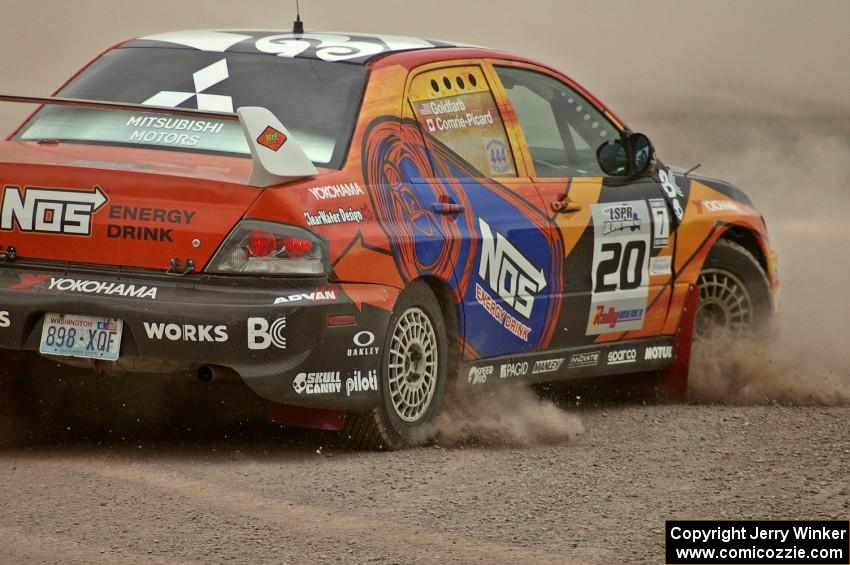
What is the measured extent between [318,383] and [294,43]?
A: 1801 millimetres

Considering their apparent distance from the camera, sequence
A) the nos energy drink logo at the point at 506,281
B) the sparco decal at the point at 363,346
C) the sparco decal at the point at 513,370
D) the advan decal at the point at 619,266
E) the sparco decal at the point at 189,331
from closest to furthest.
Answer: the sparco decal at the point at 189,331 < the sparco decal at the point at 363,346 < the nos energy drink logo at the point at 506,281 < the sparco decal at the point at 513,370 < the advan decal at the point at 619,266

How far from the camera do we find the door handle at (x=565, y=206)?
24.9 ft

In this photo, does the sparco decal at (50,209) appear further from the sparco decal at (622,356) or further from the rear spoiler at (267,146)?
the sparco decal at (622,356)

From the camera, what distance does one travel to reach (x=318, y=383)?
6.21m

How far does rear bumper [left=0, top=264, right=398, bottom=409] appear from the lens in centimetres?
602

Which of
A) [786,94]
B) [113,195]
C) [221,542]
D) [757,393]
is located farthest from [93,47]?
[221,542]

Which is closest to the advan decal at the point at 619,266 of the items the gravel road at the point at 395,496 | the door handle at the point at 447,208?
the gravel road at the point at 395,496

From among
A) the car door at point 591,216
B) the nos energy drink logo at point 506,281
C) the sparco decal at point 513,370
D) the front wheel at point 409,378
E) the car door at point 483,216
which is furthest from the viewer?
the car door at point 591,216

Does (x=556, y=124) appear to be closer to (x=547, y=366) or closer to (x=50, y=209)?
(x=547, y=366)

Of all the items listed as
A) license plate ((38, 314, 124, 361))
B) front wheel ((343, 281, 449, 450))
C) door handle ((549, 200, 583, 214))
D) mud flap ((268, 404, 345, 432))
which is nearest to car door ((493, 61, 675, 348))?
door handle ((549, 200, 583, 214))

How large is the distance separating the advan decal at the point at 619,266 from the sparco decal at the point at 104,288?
2.49 metres

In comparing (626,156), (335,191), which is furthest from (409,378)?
(626,156)

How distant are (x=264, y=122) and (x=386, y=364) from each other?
1071 mm

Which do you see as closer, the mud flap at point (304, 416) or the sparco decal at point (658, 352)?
the mud flap at point (304, 416)
